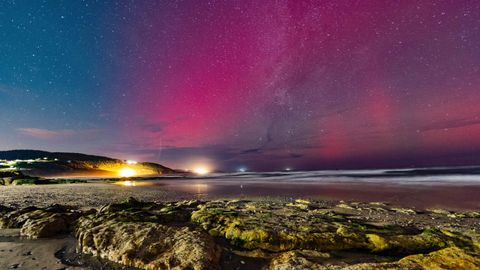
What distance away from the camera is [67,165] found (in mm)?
113938

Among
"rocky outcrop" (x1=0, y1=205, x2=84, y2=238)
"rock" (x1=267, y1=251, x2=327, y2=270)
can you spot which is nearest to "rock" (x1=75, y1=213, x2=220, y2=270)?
"rock" (x1=267, y1=251, x2=327, y2=270)

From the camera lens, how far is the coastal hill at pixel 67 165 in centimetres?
9994

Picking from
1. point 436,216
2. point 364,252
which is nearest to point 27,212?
point 364,252

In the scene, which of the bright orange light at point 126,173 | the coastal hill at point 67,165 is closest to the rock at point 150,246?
the bright orange light at point 126,173

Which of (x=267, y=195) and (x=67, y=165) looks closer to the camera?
(x=267, y=195)

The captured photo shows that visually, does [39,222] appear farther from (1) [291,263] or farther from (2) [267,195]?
(2) [267,195]

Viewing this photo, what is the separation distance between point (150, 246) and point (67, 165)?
13221 cm

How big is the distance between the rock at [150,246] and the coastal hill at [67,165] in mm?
93048

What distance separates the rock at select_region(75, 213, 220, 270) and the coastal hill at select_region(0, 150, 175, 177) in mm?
93048

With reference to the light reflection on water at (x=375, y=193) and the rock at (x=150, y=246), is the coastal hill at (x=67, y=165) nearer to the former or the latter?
the light reflection on water at (x=375, y=193)

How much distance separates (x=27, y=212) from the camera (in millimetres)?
9844

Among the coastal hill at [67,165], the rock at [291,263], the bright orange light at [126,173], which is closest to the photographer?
the rock at [291,263]

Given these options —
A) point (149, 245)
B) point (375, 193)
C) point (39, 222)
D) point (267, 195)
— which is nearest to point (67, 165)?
point (267, 195)

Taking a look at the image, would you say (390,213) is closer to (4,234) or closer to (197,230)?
(197,230)
